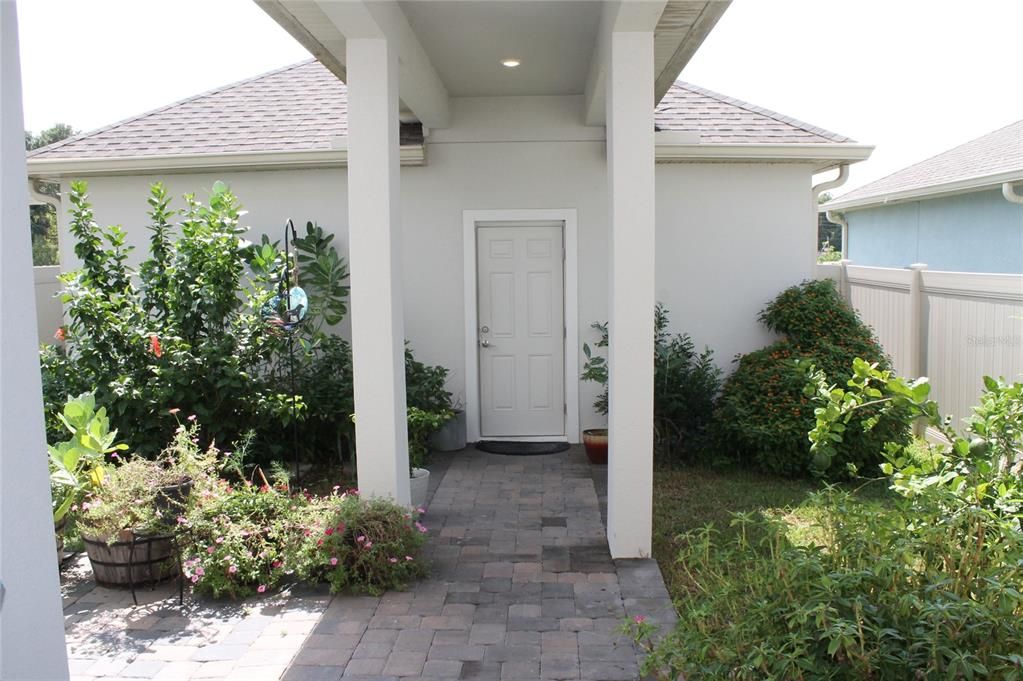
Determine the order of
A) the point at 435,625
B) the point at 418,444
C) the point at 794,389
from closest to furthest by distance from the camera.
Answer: the point at 435,625
the point at 418,444
the point at 794,389

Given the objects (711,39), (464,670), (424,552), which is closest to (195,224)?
(424,552)

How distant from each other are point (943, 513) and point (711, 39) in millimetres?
3639

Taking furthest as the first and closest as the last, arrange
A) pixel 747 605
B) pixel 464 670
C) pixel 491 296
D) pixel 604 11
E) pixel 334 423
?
pixel 491 296 → pixel 334 423 → pixel 604 11 → pixel 464 670 → pixel 747 605

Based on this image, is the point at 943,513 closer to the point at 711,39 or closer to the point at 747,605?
the point at 747,605

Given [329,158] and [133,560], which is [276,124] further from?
[133,560]

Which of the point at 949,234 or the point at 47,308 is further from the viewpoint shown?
the point at 949,234

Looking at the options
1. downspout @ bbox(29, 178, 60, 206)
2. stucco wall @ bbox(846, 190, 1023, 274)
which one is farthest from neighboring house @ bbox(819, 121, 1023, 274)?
downspout @ bbox(29, 178, 60, 206)

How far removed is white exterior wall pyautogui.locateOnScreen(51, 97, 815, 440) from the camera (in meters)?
8.34

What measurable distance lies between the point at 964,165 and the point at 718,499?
368 inches

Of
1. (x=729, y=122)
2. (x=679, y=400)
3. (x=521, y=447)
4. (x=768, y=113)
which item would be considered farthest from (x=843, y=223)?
(x=521, y=447)

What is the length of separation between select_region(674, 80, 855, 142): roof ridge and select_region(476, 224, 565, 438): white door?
252 cm

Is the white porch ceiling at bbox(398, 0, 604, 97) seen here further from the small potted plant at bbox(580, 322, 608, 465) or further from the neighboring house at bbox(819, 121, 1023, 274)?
the neighboring house at bbox(819, 121, 1023, 274)

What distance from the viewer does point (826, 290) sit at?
26.1ft

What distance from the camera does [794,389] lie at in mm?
7160
